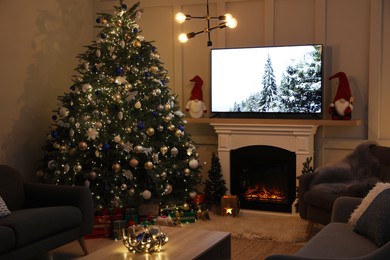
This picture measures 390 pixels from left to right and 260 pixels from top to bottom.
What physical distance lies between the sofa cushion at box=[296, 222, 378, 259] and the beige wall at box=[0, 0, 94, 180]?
12.1ft

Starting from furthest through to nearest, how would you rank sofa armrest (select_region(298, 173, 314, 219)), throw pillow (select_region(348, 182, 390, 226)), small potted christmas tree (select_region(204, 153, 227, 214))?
small potted christmas tree (select_region(204, 153, 227, 214)) → sofa armrest (select_region(298, 173, 314, 219)) → throw pillow (select_region(348, 182, 390, 226))

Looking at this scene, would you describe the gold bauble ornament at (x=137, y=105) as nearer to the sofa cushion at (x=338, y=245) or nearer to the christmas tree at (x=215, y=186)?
the christmas tree at (x=215, y=186)

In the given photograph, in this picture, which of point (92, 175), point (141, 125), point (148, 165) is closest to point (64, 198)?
point (92, 175)

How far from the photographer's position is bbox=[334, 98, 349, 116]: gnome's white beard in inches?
215

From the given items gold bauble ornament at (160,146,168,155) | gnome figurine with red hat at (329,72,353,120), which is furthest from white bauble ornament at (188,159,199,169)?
gnome figurine with red hat at (329,72,353,120)

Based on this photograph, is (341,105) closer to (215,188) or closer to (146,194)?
(215,188)

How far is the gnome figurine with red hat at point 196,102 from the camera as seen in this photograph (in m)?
6.20

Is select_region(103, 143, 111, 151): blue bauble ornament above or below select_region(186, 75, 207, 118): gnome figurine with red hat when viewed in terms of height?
below

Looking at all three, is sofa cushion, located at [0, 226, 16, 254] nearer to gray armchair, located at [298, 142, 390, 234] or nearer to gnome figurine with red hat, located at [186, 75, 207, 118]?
gray armchair, located at [298, 142, 390, 234]

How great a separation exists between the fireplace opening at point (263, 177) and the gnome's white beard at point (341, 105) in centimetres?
70

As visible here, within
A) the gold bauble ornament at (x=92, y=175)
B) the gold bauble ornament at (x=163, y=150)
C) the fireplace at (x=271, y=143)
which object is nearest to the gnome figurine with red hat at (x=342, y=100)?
the fireplace at (x=271, y=143)

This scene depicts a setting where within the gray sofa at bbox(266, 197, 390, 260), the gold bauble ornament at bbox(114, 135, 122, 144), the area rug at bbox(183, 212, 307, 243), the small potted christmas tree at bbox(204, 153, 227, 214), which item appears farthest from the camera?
the small potted christmas tree at bbox(204, 153, 227, 214)

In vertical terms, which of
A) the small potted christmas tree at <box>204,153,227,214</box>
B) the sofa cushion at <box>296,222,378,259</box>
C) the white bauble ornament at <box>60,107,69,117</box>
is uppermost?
the white bauble ornament at <box>60,107,69,117</box>

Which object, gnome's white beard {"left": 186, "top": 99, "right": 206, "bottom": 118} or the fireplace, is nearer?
the fireplace
